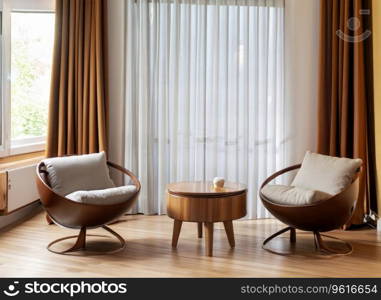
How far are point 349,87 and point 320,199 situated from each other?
1.56m

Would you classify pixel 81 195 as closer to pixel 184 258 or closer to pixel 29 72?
pixel 184 258

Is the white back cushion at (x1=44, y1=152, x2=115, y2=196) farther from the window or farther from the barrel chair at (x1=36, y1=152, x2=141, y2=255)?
the window

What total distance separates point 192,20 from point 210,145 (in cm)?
127

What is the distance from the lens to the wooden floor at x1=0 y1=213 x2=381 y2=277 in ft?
11.1

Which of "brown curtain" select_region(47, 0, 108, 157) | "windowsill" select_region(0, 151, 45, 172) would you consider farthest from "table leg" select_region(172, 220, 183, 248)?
"windowsill" select_region(0, 151, 45, 172)

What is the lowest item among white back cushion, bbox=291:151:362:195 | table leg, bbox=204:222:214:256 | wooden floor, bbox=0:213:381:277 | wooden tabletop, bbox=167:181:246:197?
wooden floor, bbox=0:213:381:277

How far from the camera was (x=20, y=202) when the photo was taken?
185 inches

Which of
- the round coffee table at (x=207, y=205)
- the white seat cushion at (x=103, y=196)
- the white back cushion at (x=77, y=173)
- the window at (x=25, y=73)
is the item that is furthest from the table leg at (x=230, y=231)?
the window at (x=25, y=73)

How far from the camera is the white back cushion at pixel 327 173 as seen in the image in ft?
12.8

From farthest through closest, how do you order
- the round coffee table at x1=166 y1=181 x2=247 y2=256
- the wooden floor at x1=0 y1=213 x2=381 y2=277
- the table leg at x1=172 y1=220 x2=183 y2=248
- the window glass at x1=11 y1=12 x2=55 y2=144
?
the window glass at x1=11 y1=12 x2=55 y2=144 → the table leg at x1=172 y1=220 x2=183 y2=248 → the round coffee table at x1=166 y1=181 x2=247 y2=256 → the wooden floor at x1=0 y1=213 x2=381 y2=277

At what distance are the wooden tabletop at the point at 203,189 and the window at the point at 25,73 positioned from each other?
1.85 meters

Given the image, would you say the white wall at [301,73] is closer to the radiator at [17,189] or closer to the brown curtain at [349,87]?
the brown curtain at [349,87]

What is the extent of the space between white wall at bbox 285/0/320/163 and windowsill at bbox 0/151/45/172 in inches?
104

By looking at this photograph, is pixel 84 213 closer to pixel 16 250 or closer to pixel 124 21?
pixel 16 250
